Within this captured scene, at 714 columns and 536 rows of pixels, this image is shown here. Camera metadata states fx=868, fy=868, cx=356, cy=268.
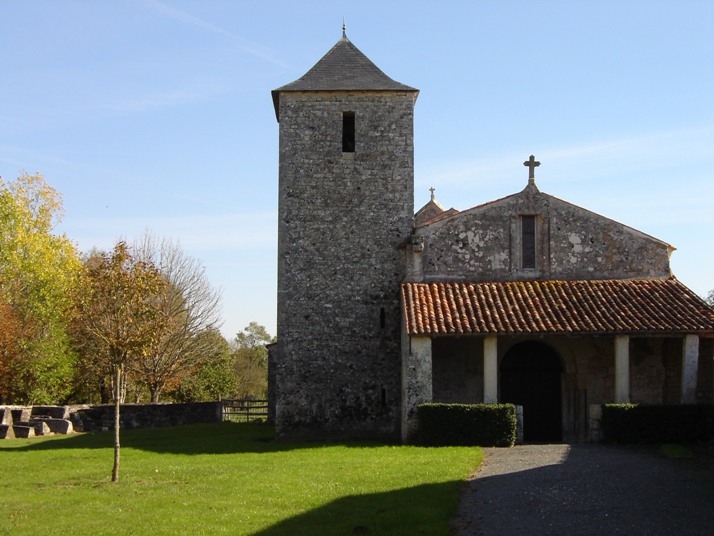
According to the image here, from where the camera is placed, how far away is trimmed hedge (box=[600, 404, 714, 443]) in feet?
68.1

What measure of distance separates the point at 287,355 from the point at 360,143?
661 centimetres

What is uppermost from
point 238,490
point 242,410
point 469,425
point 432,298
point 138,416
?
point 432,298

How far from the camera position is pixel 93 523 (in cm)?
1237

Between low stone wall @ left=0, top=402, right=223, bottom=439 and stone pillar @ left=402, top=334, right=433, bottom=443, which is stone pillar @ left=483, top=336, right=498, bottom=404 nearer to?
stone pillar @ left=402, top=334, right=433, bottom=443

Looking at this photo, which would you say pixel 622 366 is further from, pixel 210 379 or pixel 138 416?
pixel 210 379

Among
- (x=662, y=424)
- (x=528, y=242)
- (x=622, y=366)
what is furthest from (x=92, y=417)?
(x=662, y=424)

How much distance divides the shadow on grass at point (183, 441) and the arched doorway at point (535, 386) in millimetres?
4456

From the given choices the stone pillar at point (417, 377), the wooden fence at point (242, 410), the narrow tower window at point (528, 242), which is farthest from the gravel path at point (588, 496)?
the wooden fence at point (242, 410)

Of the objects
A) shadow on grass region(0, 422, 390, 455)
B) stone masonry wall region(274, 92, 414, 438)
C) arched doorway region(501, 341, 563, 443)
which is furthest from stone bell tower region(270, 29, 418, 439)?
arched doorway region(501, 341, 563, 443)

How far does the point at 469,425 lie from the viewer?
2122 centimetres

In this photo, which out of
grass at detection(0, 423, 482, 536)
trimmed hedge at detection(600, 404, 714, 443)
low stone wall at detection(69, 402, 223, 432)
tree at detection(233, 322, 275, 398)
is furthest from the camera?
tree at detection(233, 322, 275, 398)

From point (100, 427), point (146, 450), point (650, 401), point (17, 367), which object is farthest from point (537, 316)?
point (17, 367)

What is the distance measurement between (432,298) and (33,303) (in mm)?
25154

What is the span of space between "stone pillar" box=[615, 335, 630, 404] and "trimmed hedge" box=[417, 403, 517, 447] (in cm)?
292
